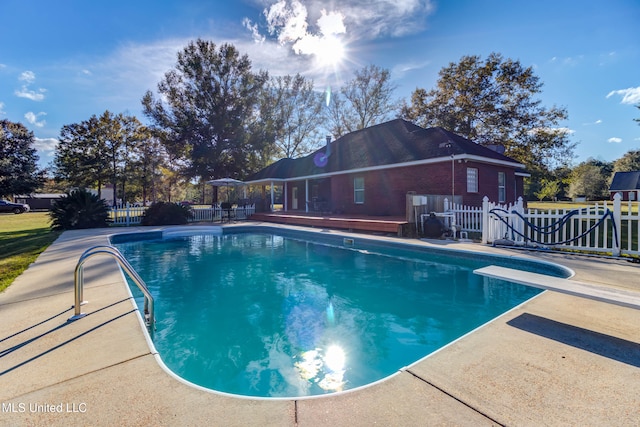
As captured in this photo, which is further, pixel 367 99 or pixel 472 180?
pixel 367 99

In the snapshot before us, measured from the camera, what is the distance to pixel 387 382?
7.36 ft

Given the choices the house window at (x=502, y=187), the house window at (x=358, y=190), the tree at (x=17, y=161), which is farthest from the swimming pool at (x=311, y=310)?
the tree at (x=17, y=161)

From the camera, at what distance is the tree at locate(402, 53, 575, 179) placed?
21.2m

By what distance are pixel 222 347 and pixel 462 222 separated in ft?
30.6

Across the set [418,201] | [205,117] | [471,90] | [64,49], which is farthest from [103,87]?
[471,90]

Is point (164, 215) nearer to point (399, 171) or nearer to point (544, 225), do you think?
point (399, 171)

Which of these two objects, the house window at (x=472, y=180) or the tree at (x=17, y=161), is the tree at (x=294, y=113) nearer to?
the house window at (x=472, y=180)

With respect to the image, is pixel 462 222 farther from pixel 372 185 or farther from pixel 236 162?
pixel 236 162

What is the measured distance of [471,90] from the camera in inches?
881

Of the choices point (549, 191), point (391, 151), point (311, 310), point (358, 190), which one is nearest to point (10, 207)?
point (358, 190)

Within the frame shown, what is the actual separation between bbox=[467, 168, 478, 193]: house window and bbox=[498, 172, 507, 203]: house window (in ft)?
8.12

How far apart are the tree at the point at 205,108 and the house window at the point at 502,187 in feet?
69.3

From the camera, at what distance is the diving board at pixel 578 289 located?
3.17 metres

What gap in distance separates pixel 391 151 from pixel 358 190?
2.74 metres
